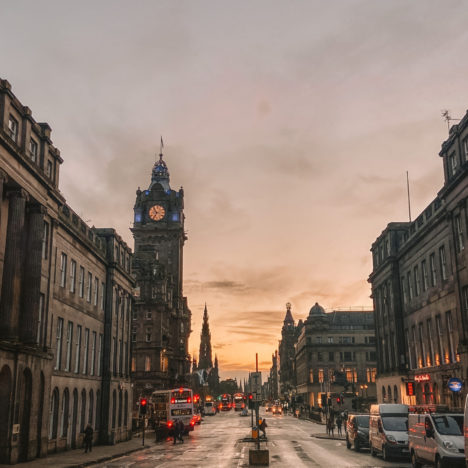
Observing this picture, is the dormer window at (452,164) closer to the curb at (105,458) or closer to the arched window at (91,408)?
the curb at (105,458)

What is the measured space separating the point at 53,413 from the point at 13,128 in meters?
17.5

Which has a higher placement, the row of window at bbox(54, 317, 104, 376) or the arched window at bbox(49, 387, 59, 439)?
the row of window at bbox(54, 317, 104, 376)

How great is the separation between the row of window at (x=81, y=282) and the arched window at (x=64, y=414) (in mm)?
6935

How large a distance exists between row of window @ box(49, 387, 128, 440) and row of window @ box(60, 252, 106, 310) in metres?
6.82

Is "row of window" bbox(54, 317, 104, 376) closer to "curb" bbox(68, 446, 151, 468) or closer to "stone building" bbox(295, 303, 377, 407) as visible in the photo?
"curb" bbox(68, 446, 151, 468)

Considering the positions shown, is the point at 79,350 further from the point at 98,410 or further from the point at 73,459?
the point at 73,459

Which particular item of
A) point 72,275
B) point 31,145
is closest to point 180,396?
point 72,275

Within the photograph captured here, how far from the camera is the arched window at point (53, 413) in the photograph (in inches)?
1405

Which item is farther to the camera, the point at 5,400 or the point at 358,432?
the point at 358,432

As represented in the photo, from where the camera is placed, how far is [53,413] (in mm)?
36281

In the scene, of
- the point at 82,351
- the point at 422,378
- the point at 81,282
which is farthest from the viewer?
the point at 422,378

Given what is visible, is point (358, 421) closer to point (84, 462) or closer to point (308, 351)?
point (84, 462)

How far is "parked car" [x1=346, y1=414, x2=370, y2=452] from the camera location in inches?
1351

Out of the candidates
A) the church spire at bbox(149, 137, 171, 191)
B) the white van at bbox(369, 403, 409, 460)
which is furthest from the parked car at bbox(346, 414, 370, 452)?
the church spire at bbox(149, 137, 171, 191)
